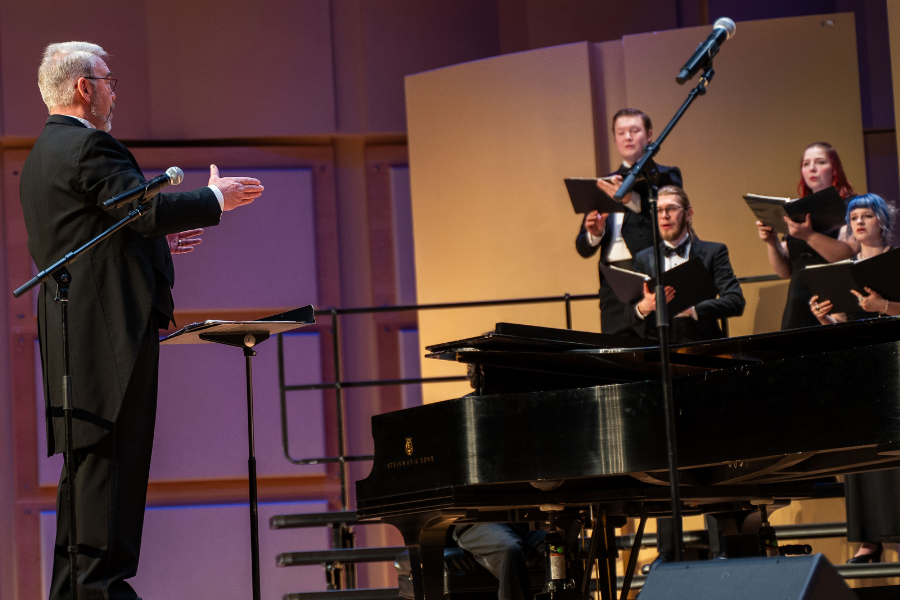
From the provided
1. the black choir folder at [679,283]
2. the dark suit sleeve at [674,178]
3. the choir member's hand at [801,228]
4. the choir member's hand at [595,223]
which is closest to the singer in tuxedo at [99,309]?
the black choir folder at [679,283]

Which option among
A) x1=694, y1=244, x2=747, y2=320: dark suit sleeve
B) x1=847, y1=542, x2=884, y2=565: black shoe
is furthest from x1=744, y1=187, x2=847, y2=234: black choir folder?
x1=847, y1=542, x2=884, y2=565: black shoe

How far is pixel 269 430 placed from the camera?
507 cm

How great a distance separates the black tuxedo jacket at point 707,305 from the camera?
383 cm

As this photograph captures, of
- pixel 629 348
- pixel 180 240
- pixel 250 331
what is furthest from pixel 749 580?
pixel 180 240

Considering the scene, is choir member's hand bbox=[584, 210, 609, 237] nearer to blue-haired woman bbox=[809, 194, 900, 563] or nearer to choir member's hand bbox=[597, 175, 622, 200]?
choir member's hand bbox=[597, 175, 622, 200]

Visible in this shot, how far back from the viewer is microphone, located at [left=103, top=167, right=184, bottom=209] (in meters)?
2.41

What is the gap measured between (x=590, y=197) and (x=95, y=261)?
5.64 ft

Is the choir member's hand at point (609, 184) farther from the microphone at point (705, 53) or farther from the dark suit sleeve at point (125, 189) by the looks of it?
the dark suit sleeve at point (125, 189)

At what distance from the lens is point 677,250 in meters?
3.94

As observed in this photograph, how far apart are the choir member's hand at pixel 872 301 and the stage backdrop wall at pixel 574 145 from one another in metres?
1.24

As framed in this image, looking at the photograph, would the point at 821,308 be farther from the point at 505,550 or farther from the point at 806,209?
the point at 505,550

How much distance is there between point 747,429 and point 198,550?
10.9ft

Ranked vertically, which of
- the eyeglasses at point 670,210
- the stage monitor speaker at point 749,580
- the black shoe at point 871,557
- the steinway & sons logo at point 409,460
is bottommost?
the black shoe at point 871,557

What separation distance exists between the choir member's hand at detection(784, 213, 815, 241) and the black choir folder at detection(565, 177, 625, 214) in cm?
57
